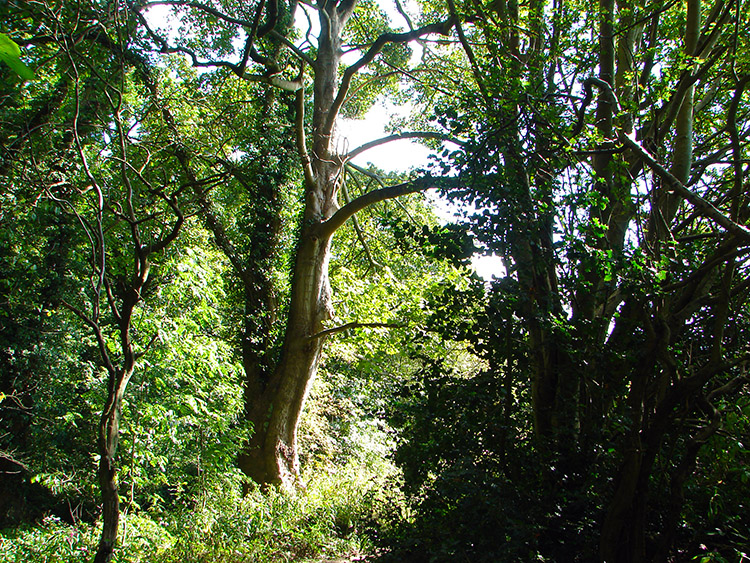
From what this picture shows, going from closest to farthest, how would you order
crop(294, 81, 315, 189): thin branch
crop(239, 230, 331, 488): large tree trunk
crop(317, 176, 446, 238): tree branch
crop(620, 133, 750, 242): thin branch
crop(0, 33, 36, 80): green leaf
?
crop(0, 33, 36, 80): green leaf
crop(620, 133, 750, 242): thin branch
crop(317, 176, 446, 238): tree branch
crop(294, 81, 315, 189): thin branch
crop(239, 230, 331, 488): large tree trunk

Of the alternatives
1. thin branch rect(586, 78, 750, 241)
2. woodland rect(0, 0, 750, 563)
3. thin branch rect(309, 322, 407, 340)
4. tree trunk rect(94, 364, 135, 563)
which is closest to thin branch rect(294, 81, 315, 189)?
woodland rect(0, 0, 750, 563)

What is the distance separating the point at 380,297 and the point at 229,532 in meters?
5.18

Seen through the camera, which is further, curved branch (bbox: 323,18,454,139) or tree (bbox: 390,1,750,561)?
curved branch (bbox: 323,18,454,139)

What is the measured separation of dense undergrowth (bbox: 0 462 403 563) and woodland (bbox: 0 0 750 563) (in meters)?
0.05

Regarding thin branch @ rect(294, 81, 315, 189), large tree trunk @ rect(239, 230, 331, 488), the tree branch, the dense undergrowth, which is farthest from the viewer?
large tree trunk @ rect(239, 230, 331, 488)

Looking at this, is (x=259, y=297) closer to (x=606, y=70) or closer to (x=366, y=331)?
(x=366, y=331)

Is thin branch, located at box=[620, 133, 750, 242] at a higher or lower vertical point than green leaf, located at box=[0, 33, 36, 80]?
higher

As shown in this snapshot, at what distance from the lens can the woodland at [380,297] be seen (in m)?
3.10

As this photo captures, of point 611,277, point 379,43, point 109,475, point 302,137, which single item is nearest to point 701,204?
point 611,277

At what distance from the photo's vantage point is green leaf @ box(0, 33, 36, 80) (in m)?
0.68

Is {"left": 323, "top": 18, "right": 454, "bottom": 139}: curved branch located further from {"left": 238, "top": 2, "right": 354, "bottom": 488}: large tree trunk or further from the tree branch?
the tree branch

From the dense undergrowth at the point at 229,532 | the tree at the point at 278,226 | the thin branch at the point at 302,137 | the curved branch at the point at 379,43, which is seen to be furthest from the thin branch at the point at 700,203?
the thin branch at the point at 302,137

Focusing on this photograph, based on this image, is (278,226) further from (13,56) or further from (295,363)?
(13,56)

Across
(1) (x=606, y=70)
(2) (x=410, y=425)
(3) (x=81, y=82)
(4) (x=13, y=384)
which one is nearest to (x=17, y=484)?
(4) (x=13, y=384)
